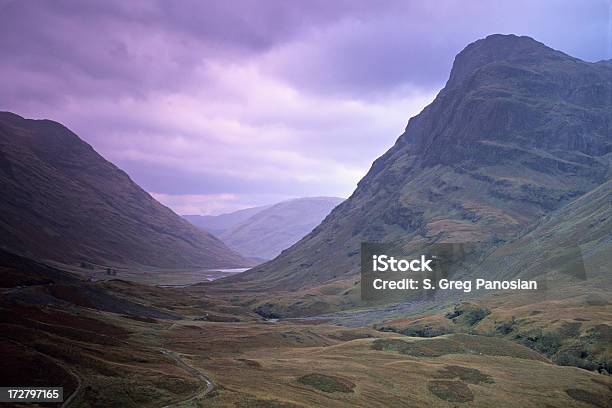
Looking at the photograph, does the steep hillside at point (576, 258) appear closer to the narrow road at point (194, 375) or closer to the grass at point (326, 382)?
the grass at point (326, 382)

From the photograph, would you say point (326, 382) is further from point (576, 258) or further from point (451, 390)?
point (576, 258)

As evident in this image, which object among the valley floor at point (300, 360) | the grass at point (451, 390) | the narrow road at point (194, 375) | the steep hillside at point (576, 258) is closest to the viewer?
the narrow road at point (194, 375)

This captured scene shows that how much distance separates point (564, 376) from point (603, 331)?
2424 centimetres

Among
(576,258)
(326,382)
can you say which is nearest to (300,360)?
(326,382)

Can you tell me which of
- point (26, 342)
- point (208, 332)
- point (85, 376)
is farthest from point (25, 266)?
point (85, 376)

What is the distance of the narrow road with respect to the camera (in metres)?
53.9

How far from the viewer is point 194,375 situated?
213ft

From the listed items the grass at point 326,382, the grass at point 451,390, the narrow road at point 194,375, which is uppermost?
the narrow road at point 194,375

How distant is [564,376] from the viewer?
82.1 meters

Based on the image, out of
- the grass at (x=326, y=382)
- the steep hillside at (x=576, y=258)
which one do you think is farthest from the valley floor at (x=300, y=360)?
the steep hillside at (x=576, y=258)

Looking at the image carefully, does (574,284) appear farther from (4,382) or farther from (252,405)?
(4,382)

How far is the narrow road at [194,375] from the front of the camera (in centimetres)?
5393

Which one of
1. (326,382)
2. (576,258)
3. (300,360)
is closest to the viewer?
(326,382)

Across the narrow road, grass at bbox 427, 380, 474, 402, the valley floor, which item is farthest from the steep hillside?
the narrow road
